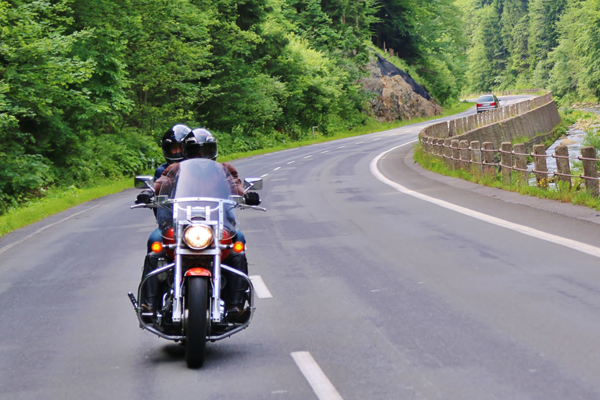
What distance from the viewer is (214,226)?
5691 millimetres

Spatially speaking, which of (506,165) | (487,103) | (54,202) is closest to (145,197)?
(506,165)

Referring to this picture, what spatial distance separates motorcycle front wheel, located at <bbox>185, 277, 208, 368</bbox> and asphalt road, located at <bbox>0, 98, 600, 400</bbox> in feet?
0.78

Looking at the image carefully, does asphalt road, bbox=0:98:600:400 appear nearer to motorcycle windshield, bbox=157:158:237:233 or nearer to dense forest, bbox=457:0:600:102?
motorcycle windshield, bbox=157:158:237:233

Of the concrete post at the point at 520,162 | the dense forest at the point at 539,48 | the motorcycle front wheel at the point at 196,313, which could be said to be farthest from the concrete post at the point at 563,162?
the dense forest at the point at 539,48

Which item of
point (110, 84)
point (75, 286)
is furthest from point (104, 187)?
point (75, 286)

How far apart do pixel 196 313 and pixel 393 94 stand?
73.1 metres

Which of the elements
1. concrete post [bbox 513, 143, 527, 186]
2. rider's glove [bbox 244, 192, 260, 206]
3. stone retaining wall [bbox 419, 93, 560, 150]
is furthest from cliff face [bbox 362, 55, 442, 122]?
rider's glove [bbox 244, 192, 260, 206]

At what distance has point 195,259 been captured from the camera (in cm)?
574

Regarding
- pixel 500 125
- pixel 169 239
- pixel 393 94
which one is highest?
pixel 169 239

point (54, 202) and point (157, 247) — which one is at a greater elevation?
point (157, 247)

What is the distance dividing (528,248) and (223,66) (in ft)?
119

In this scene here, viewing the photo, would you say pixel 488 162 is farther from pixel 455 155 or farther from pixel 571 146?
pixel 571 146

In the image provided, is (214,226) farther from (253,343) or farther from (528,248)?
(528,248)

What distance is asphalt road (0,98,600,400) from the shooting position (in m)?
5.29
